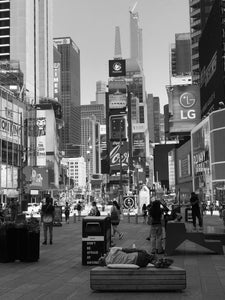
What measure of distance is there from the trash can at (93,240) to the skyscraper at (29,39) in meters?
113

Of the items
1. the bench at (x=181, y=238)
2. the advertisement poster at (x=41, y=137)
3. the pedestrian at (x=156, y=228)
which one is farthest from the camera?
the advertisement poster at (x=41, y=137)

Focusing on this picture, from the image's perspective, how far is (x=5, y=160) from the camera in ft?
240

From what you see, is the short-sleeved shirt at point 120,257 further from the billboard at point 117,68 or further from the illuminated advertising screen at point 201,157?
the billboard at point 117,68

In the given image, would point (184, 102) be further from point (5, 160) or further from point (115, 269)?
point (115, 269)

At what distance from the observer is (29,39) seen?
136 metres

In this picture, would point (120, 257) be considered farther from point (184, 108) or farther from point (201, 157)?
point (184, 108)

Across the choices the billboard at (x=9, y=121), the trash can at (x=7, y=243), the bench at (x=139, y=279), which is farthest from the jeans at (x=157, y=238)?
the billboard at (x=9, y=121)

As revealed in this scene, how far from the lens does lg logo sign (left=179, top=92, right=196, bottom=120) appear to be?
320 ft

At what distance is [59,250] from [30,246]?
332cm

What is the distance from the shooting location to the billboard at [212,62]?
93.1 metres

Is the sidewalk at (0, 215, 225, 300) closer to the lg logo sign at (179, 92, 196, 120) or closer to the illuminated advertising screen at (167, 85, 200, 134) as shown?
the illuminated advertising screen at (167, 85, 200, 134)

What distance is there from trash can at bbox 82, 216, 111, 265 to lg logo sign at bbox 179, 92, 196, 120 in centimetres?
8577

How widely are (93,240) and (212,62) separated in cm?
9202

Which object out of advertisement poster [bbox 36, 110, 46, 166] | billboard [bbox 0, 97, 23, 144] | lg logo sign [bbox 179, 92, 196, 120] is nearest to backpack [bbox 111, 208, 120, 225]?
billboard [bbox 0, 97, 23, 144]
